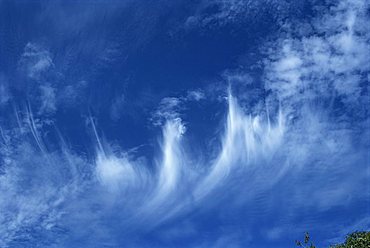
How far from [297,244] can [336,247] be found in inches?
580

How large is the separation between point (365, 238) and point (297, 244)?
12.7 meters

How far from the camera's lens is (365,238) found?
204 feet

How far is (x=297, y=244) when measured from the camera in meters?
60.9

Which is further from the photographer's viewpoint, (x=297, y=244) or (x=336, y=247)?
(x=336, y=247)

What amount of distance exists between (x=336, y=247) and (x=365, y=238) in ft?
30.5

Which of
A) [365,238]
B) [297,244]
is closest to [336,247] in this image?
[365,238]

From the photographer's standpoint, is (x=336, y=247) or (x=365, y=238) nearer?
(x=365, y=238)

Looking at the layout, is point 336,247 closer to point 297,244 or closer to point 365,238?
point 365,238
